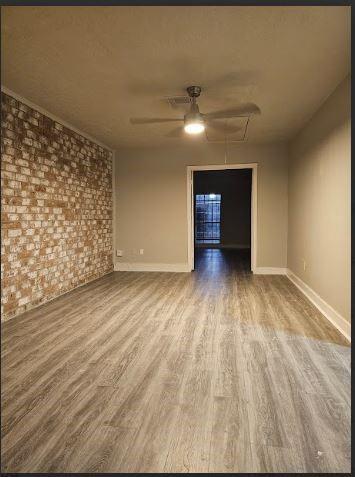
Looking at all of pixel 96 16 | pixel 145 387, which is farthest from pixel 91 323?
pixel 96 16

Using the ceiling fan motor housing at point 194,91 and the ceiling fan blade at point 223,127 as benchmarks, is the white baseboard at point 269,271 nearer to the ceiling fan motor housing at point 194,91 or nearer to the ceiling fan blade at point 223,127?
the ceiling fan blade at point 223,127

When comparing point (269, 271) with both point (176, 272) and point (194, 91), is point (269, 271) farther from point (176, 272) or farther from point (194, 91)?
point (194, 91)

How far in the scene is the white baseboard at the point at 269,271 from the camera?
6066 mm

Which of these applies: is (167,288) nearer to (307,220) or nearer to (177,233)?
(177,233)

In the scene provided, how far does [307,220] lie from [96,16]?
139 inches

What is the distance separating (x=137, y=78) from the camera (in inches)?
124

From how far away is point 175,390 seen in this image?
6.75 feet

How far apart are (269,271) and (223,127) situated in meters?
2.96

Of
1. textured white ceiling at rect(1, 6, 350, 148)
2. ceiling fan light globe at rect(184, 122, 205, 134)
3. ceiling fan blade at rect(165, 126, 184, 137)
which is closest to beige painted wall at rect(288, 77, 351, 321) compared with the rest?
textured white ceiling at rect(1, 6, 350, 148)

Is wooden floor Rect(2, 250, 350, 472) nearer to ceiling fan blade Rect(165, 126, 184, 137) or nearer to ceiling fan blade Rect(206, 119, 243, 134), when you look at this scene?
ceiling fan blade Rect(206, 119, 243, 134)

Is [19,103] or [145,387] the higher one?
[19,103]

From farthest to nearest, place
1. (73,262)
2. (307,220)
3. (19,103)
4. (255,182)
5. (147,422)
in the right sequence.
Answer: (255,182), (73,262), (307,220), (19,103), (147,422)

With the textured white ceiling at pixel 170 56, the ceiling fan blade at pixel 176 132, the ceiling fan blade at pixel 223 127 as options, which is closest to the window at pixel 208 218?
the ceiling fan blade at pixel 176 132

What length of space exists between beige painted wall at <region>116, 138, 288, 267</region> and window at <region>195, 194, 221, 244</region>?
5.59m
